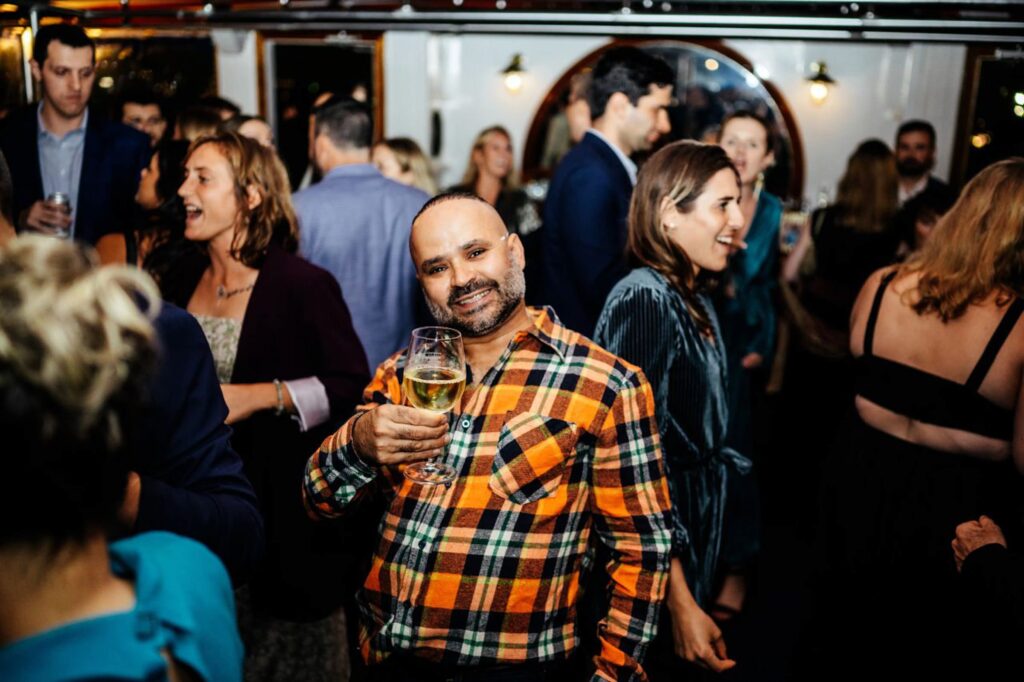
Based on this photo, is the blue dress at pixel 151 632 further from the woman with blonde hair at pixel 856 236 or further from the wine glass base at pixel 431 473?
the woman with blonde hair at pixel 856 236

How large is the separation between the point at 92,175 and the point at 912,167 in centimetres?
470

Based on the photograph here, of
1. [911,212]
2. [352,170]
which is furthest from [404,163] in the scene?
[911,212]

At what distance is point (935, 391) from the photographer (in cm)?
207

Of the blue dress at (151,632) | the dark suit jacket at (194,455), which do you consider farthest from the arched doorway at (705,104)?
the blue dress at (151,632)

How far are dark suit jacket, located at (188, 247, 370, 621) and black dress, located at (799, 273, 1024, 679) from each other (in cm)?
144

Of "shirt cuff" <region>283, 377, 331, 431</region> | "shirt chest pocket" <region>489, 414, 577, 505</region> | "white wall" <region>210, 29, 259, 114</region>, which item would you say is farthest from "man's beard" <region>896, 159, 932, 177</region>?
"white wall" <region>210, 29, 259, 114</region>

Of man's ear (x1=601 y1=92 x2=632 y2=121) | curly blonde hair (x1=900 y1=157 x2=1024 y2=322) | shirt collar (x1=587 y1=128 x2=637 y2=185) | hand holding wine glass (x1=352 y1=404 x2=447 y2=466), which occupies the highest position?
man's ear (x1=601 y1=92 x2=632 y2=121)

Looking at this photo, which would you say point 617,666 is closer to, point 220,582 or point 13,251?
point 220,582

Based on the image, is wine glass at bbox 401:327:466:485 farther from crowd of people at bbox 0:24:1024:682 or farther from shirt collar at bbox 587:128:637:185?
shirt collar at bbox 587:128:637:185

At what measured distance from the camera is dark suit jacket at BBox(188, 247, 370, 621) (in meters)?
2.14

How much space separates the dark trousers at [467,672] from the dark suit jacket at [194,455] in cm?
38

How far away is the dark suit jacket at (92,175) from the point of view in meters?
3.15

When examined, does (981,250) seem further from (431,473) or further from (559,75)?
(559,75)

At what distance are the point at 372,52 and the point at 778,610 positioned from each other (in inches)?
258
